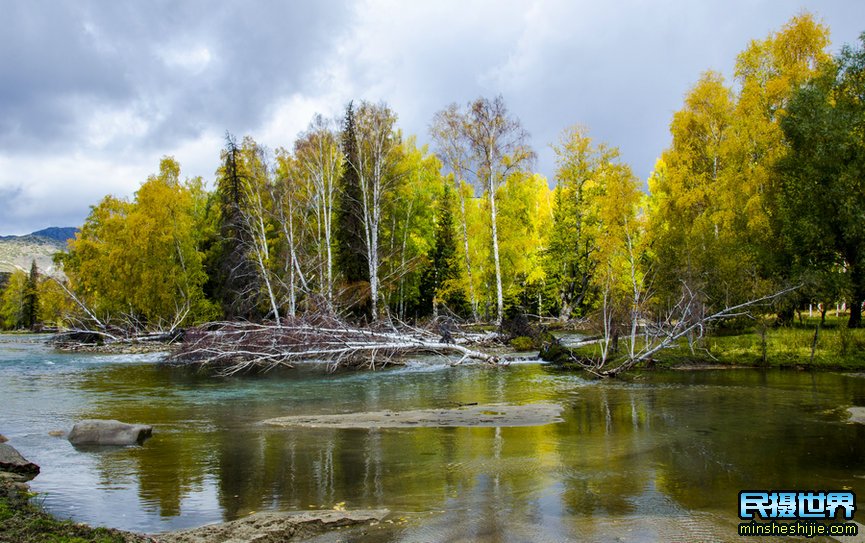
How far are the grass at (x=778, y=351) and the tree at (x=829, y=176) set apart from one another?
122 inches

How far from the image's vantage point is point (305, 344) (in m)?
21.0

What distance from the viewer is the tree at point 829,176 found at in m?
22.1

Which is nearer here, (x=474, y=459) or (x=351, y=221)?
(x=474, y=459)

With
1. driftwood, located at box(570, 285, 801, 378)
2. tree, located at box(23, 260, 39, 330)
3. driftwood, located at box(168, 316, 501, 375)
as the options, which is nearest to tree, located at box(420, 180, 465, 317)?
driftwood, located at box(168, 316, 501, 375)

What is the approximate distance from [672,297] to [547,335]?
5.58 meters

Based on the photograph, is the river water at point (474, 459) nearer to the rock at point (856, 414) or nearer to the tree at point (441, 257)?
the rock at point (856, 414)

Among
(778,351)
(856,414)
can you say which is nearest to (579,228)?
(778,351)

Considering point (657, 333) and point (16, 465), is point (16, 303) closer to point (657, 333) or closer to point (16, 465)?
point (16, 465)

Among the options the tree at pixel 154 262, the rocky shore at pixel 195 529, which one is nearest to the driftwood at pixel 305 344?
the rocky shore at pixel 195 529

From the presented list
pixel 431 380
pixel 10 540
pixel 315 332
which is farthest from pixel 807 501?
pixel 315 332

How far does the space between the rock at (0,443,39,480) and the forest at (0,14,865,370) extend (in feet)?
45.8

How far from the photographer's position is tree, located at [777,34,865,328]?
72.5ft

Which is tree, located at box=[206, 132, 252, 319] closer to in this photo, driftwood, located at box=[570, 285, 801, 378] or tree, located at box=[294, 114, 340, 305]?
tree, located at box=[294, 114, 340, 305]

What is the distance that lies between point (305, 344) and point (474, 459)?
13.2 metres
